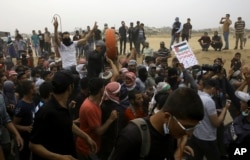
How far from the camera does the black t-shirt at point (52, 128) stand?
3.17 meters

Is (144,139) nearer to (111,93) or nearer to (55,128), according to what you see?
(55,128)

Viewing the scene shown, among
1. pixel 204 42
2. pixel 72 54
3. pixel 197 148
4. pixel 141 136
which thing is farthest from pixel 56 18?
pixel 204 42

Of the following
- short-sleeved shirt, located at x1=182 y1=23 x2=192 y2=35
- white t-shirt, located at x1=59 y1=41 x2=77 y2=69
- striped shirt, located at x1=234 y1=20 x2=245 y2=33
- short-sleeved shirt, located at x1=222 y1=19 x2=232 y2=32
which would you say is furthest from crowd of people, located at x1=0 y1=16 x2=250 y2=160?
short-sleeved shirt, located at x1=182 y1=23 x2=192 y2=35

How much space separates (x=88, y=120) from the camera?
422cm

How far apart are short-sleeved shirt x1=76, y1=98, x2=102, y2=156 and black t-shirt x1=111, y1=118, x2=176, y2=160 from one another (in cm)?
180

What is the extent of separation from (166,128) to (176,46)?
17.8 feet

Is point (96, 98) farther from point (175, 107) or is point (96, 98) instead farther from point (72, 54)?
point (72, 54)

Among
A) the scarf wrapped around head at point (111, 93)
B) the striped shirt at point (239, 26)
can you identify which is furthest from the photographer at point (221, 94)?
the striped shirt at point (239, 26)

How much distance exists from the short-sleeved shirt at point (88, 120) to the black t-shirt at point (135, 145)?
1.80m

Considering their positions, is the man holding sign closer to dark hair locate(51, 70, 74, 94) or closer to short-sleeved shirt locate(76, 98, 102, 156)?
short-sleeved shirt locate(76, 98, 102, 156)

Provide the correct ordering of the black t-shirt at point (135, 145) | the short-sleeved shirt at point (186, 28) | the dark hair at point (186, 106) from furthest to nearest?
the short-sleeved shirt at point (186, 28)
the black t-shirt at point (135, 145)
the dark hair at point (186, 106)

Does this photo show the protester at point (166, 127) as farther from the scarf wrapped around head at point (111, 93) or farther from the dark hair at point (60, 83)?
the scarf wrapped around head at point (111, 93)

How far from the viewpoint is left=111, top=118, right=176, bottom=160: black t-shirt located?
7.70 ft

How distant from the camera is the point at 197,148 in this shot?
208 inches
